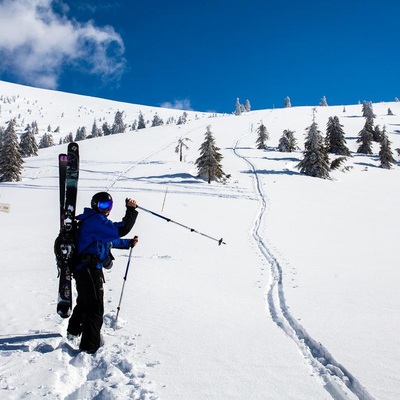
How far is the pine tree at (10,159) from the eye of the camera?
149 ft

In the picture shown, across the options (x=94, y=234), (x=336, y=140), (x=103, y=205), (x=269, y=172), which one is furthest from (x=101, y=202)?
(x=336, y=140)

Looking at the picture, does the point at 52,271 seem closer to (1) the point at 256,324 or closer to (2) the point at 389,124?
(1) the point at 256,324

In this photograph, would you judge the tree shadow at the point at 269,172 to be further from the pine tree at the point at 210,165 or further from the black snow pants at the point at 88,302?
the black snow pants at the point at 88,302

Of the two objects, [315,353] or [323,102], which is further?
[323,102]

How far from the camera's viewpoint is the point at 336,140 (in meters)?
64.8

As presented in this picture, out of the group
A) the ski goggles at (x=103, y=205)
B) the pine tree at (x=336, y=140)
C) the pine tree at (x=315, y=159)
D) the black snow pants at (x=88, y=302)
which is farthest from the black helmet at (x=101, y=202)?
the pine tree at (x=336, y=140)

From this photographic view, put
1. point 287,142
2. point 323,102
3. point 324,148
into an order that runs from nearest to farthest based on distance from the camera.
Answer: point 324,148, point 287,142, point 323,102

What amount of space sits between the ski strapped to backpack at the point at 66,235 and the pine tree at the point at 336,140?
63.8 meters

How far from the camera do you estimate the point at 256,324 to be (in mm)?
6359

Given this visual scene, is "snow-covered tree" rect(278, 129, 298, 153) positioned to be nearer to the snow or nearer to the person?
the snow

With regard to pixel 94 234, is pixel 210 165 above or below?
above

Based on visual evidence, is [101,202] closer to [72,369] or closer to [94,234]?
[94,234]

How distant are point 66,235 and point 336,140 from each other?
218ft

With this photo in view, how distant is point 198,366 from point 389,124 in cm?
12336
